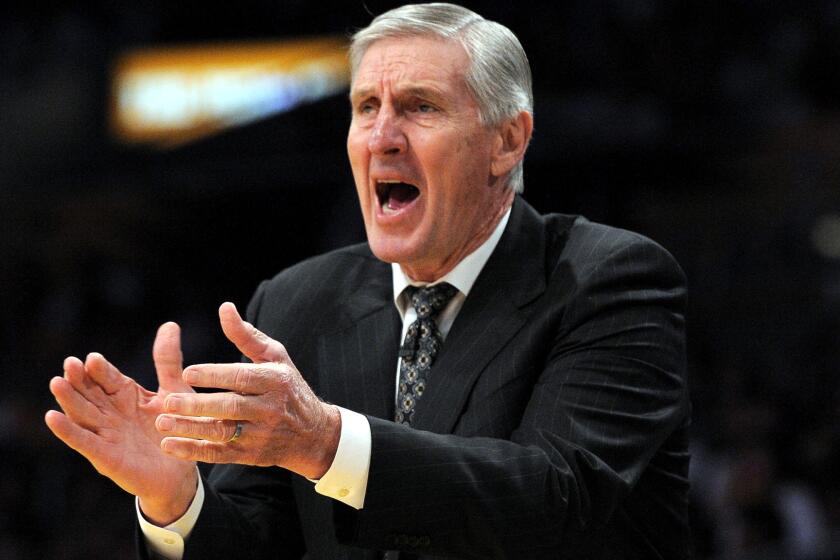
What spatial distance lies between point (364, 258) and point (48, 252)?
269 inches

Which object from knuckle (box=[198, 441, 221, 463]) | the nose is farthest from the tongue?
knuckle (box=[198, 441, 221, 463])

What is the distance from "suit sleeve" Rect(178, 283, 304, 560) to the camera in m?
2.34

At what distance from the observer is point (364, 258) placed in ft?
9.00

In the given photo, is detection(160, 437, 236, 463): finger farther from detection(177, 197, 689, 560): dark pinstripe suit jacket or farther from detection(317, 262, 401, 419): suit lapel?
detection(317, 262, 401, 419): suit lapel

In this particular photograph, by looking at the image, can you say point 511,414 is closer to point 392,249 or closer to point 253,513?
point 392,249

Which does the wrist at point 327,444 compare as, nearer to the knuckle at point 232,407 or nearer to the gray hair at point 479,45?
the knuckle at point 232,407

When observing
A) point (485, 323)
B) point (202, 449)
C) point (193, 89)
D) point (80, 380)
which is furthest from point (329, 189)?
point (202, 449)

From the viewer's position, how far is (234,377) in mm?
1729

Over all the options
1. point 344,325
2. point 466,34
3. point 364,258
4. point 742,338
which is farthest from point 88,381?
point 742,338

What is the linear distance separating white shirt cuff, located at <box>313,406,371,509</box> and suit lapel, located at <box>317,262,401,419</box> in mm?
477

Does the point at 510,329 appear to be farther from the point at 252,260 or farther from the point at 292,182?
the point at 252,260

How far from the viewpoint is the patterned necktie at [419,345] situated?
239cm

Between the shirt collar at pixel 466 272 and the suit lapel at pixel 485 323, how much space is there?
2 cm

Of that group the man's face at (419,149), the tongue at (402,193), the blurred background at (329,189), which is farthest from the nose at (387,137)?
the blurred background at (329,189)
